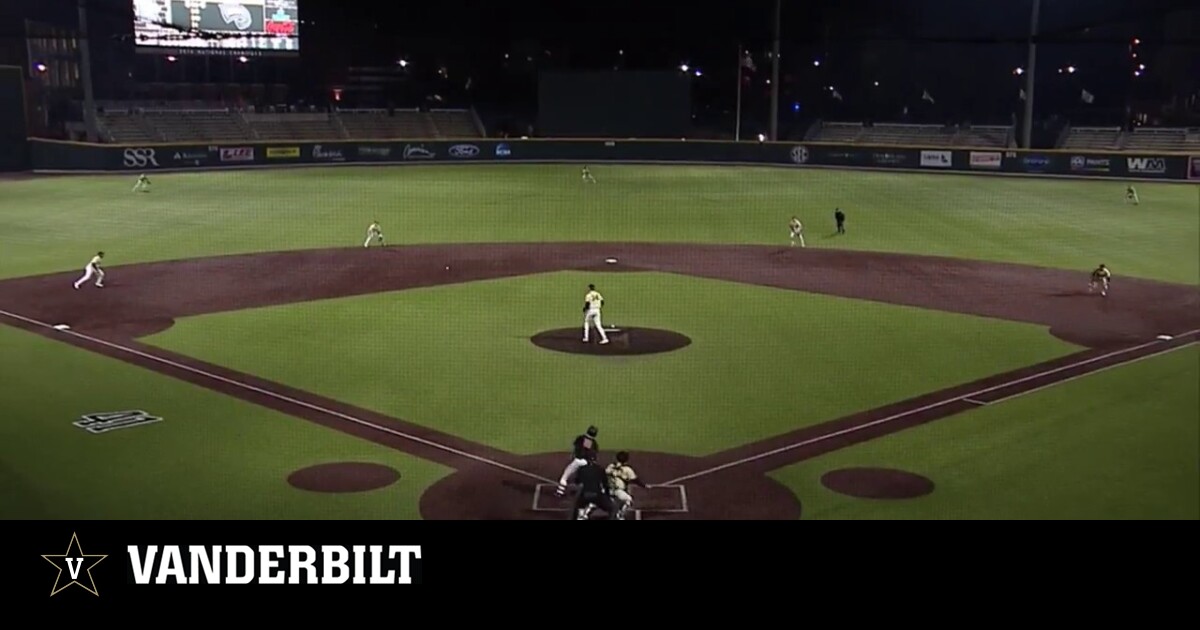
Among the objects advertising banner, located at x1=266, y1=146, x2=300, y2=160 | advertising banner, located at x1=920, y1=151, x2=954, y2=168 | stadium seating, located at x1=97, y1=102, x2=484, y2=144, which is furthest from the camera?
advertising banner, located at x1=266, y1=146, x2=300, y2=160

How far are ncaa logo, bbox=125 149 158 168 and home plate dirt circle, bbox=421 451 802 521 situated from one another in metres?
43.1

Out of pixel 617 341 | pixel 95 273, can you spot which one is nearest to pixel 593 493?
pixel 617 341

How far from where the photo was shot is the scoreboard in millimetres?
49406

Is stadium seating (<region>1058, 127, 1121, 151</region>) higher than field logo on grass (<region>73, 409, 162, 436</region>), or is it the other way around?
stadium seating (<region>1058, 127, 1121, 151</region>)

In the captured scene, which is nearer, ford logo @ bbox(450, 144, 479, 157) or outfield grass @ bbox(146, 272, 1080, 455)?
outfield grass @ bbox(146, 272, 1080, 455)

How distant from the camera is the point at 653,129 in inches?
2366

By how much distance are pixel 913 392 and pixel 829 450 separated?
3.23 metres

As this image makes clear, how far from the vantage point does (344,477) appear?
12.3m

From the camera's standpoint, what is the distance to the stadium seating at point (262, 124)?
5453cm

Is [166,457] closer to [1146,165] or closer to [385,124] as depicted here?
[1146,165]

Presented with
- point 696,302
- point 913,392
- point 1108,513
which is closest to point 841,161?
point 696,302

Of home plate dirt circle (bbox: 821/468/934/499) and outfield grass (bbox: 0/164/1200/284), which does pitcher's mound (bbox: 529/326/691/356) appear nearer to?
home plate dirt circle (bbox: 821/468/934/499)

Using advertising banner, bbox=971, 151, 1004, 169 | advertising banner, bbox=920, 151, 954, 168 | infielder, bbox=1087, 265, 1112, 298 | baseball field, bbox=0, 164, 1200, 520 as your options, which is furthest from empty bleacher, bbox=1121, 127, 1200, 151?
infielder, bbox=1087, 265, 1112, 298
